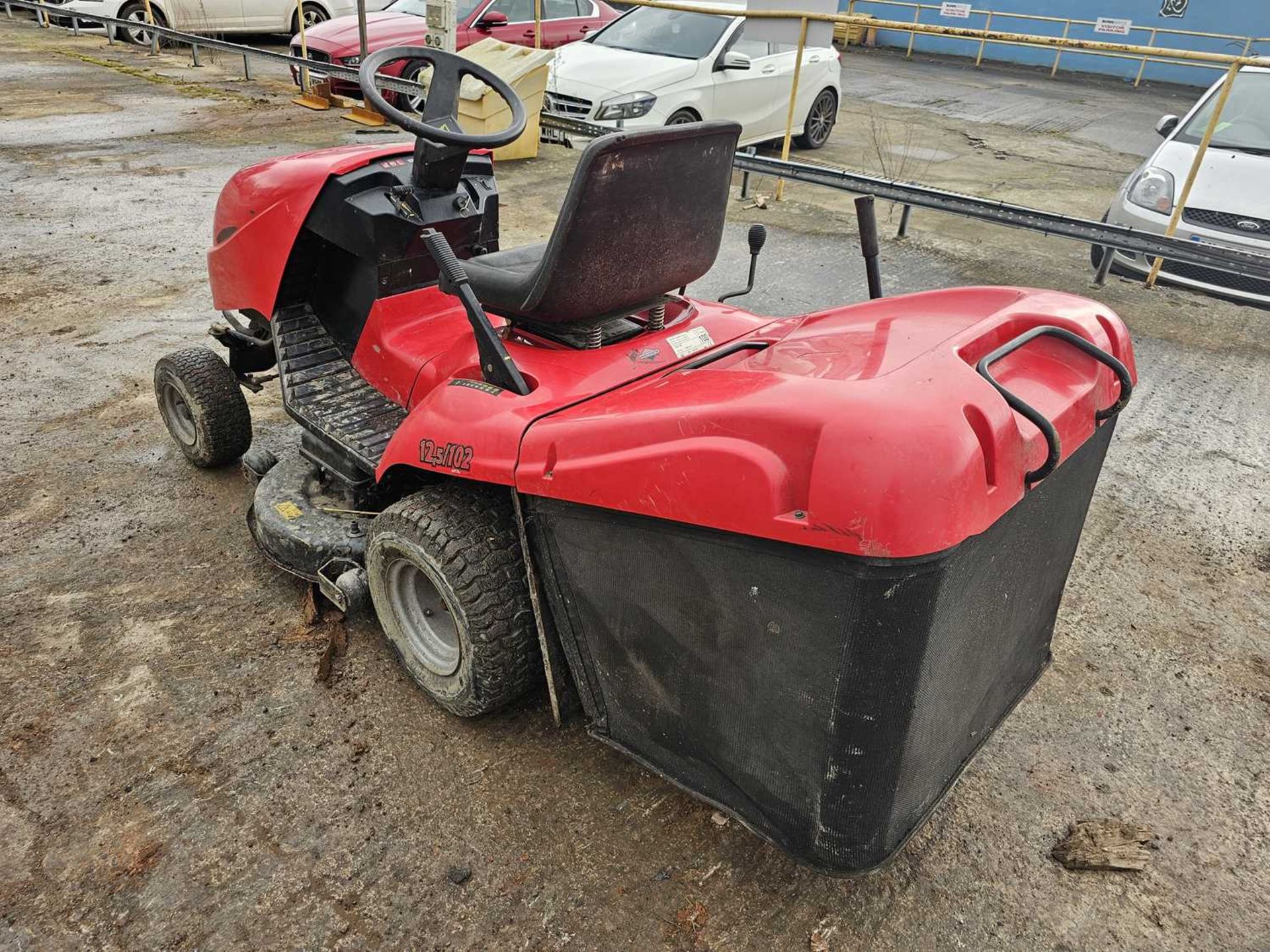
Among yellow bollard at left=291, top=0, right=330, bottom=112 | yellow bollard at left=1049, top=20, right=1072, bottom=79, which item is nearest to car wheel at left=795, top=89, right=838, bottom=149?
yellow bollard at left=291, top=0, right=330, bottom=112

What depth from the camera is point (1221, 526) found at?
3652 mm

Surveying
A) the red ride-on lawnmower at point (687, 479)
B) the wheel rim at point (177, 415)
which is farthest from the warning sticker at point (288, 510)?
the wheel rim at point (177, 415)

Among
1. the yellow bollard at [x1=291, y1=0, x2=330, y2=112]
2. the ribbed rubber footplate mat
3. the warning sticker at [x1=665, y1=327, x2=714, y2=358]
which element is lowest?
the yellow bollard at [x1=291, y1=0, x2=330, y2=112]

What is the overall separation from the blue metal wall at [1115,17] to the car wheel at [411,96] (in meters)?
10.1

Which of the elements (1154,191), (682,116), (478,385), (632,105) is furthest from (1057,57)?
(478,385)

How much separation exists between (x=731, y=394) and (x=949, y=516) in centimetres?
46

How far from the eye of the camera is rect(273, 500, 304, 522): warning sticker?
300 centimetres

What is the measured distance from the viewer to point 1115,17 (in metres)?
17.3

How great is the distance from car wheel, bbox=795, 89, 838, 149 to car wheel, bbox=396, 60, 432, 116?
3.82m

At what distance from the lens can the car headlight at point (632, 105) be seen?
8.14m

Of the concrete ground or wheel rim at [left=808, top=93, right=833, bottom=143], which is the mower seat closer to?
the concrete ground

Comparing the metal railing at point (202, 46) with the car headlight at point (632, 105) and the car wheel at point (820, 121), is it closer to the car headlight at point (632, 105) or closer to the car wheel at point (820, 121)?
the car headlight at point (632, 105)

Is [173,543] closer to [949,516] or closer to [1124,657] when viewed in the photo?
[949,516]

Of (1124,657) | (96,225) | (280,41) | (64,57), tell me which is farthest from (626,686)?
(280,41)
